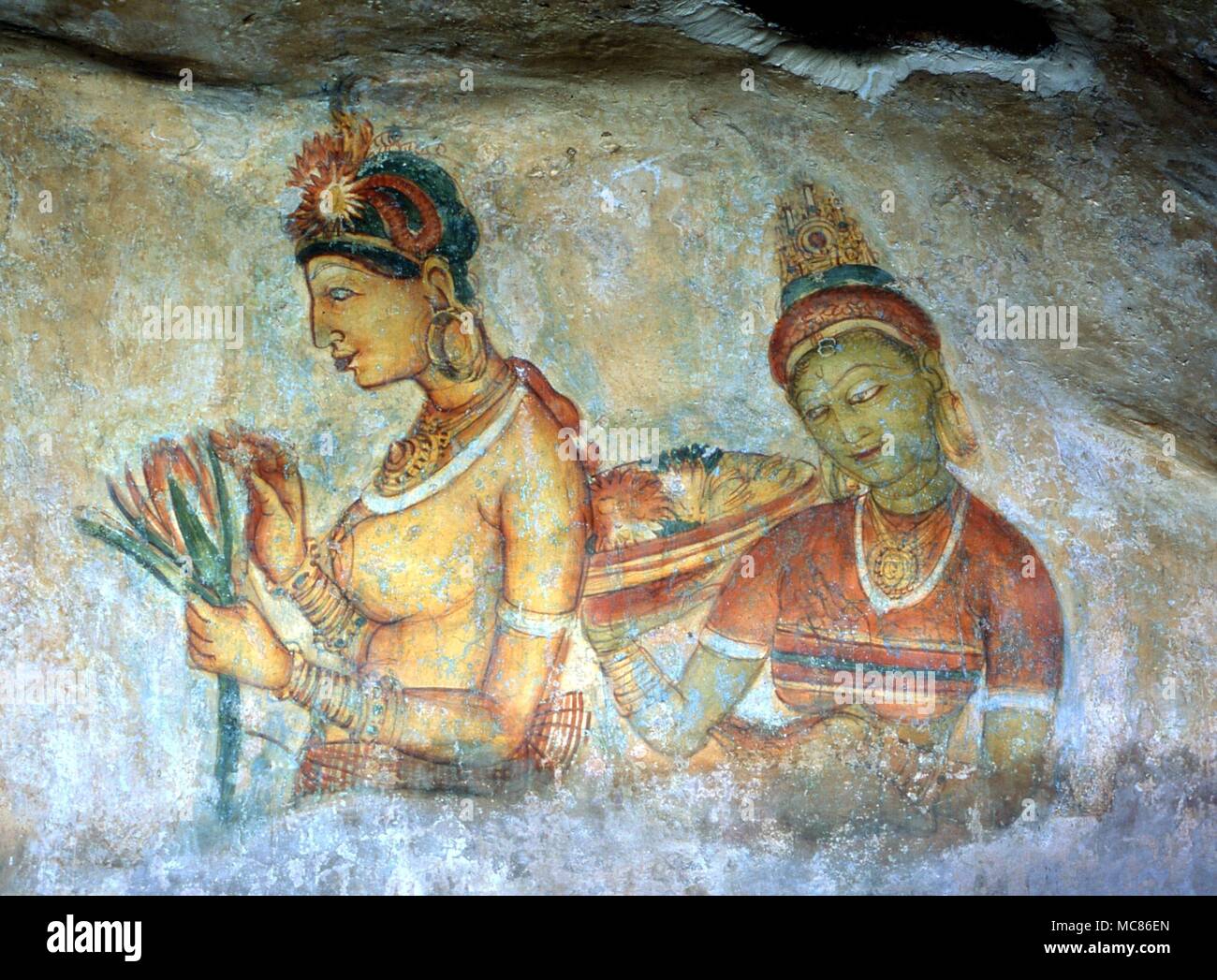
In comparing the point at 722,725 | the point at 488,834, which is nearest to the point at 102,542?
the point at 488,834

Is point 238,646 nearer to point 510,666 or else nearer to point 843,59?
point 510,666

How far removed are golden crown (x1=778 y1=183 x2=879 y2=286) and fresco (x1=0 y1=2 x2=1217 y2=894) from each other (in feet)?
0.04

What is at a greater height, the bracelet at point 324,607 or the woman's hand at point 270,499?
the woman's hand at point 270,499

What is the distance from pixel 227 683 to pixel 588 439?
157 cm

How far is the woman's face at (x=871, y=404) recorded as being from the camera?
594 cm

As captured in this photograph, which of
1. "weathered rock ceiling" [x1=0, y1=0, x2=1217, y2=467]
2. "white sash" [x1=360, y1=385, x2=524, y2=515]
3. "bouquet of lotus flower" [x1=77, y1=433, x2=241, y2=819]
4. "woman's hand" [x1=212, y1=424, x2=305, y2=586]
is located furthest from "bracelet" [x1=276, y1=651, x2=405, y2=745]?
"weathered rock ceiling" [x1=0, y1=0, x2=1217, y2=467]

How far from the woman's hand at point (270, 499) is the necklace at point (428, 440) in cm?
31

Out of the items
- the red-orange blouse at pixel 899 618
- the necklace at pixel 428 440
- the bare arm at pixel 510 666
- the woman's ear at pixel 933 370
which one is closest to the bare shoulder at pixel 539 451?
the bare arm at pixel 510 666

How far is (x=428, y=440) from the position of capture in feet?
19.5

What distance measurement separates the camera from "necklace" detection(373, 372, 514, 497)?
595 centimetres

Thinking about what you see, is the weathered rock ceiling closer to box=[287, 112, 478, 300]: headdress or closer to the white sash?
box=[287, 112, 478, 300]: headdress

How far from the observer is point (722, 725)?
6004 millimetres

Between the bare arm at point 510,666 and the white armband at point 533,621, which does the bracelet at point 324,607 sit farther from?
the white armband at point 533,621

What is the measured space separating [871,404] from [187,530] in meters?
2.51
